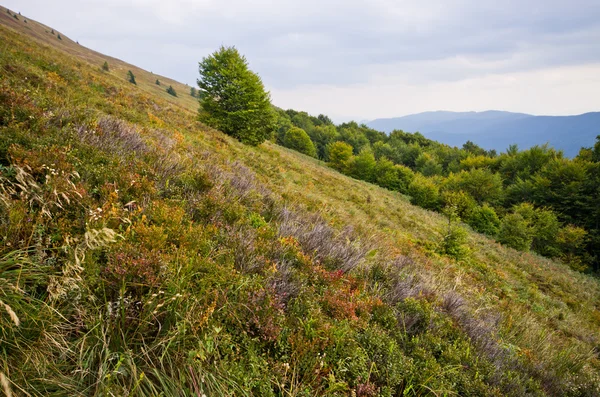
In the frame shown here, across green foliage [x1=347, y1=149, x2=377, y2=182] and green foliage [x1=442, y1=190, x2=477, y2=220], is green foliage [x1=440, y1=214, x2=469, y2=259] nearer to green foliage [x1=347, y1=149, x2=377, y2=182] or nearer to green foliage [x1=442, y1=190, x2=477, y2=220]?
green foliage [x1=442, y1=190, x2=477, y2=220]

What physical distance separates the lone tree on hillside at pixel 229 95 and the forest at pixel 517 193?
11.1 ft

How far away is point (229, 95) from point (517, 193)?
4967 centimetres

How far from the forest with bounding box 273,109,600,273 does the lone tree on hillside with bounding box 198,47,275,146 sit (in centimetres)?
338

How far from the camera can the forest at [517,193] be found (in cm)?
3073

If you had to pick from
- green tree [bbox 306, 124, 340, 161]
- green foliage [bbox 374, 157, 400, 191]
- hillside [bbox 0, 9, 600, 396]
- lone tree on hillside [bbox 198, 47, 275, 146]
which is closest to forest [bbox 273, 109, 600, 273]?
green foliage [bbox 374, 157, 400, 191]

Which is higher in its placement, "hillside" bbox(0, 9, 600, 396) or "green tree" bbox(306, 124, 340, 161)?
"green tree" bbox(306, 124, 340, 161)

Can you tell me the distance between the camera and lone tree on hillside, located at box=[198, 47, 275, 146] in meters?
19.6

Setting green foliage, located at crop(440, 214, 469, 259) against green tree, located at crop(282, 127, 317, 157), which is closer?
green foliage, located at crop(440, 214, 469, 259)

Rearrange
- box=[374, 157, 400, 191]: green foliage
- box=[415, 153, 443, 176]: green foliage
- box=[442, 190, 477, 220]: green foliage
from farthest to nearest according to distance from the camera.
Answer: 1. box=[415, 153, 443, 176]: green foliage
2. box=[374, 157, 400, 191]: green foliage
3. box=[442, 190, 477, 220]: green foliage

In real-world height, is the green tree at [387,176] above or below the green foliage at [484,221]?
above

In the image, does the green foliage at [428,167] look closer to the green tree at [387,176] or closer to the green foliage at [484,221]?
the green tree at [387,176]

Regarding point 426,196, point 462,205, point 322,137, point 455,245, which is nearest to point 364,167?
point 426,196

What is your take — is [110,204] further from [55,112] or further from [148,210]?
[55,112]

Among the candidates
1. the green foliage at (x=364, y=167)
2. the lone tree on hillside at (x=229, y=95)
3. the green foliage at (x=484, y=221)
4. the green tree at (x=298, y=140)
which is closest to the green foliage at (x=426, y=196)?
the green foliage at (x=484, y=221)
